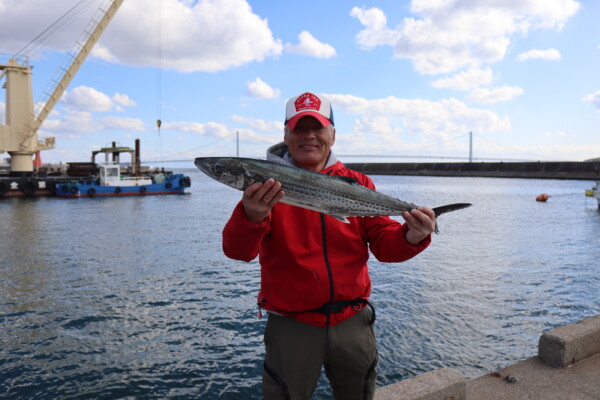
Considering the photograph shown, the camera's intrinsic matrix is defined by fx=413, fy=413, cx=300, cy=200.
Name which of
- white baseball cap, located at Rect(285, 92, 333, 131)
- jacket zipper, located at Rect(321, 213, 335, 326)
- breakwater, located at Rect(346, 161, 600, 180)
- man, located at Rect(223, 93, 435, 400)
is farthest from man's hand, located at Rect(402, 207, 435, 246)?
breakwater, located at Rect(346, 161, 600, 180)

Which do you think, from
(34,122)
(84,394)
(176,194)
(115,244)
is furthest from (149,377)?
(34,122)

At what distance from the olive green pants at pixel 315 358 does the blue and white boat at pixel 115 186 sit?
47.6m

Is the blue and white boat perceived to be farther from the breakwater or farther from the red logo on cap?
the breakwater

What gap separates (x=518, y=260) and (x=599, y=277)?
9.57 ft

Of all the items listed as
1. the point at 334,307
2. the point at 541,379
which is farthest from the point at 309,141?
the point at 541,379

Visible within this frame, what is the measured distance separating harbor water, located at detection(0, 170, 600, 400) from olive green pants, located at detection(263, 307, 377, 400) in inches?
164

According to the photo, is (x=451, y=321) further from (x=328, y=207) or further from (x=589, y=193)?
(x=589, y=193)

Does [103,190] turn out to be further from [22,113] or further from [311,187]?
[311,187]

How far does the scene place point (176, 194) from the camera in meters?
50.6

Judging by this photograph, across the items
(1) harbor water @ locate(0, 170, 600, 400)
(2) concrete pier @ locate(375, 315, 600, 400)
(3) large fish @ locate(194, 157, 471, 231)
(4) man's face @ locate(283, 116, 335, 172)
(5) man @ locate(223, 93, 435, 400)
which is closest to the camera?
(5) man @ locate(223, 93, 435, 400)

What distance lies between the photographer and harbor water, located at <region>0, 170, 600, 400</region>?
7.43 metres

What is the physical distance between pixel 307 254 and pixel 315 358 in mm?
698

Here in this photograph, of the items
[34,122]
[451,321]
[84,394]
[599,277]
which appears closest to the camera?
[84,394]

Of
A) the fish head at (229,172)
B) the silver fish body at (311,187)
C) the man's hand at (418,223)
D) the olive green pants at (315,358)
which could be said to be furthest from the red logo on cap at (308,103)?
the olive green pants at (315,358)
